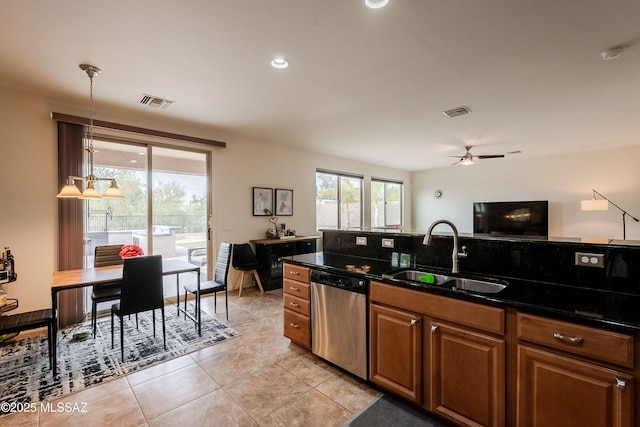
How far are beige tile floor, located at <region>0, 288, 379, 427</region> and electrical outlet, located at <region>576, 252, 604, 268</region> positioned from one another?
1625 mm

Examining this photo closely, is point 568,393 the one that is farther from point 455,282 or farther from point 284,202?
point 284,202

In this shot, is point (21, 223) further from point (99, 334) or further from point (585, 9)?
point (585, 9)

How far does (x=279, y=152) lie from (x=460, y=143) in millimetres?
3513

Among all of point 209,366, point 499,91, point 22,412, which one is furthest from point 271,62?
point 22,412

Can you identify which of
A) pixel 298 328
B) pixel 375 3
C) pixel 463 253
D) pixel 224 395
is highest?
pixel 375 3


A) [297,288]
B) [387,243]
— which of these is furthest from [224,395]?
[387,243]

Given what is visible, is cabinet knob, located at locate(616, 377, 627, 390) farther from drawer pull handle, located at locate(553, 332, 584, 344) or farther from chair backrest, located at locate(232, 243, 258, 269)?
chair backrest, located at locate(232, 243, 258, 269)

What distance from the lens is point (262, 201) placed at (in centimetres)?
530

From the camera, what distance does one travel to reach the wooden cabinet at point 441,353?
155cm

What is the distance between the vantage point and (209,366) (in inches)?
99.9

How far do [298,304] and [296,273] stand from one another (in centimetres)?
30

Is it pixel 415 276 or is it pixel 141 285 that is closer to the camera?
pixel 415 276

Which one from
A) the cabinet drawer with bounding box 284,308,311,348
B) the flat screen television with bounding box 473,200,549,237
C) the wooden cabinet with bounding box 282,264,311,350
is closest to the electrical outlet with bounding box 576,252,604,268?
the wooden cabinet with bounding box 282,264,311,350

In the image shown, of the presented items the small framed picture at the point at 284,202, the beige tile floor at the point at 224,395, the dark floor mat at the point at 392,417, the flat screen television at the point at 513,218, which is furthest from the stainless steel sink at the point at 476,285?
the flat screen television at the point at 513,218
